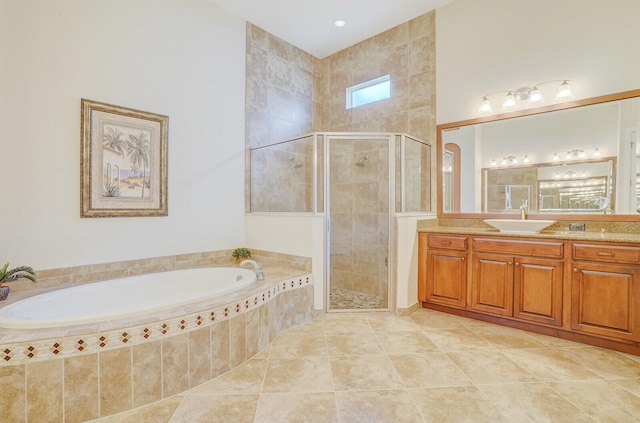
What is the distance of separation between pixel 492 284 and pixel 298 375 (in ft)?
6.24

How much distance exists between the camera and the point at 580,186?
8.71ft

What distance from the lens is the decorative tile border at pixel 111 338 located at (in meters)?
1.39

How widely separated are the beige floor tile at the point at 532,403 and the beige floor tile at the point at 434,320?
0.92m

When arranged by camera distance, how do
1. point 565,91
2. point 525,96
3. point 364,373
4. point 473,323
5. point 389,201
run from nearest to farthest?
point 364,373 < point 565,91 < point 473,323 < point 525,96 < point 389,201

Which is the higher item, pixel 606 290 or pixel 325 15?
pixel 325 15

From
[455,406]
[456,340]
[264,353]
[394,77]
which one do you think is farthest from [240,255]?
[394,77]

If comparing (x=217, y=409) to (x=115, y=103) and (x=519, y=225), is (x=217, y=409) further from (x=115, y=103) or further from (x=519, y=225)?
(x=519, y=225)

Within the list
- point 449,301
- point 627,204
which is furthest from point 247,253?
point 627,204

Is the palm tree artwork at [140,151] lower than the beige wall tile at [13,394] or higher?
higher

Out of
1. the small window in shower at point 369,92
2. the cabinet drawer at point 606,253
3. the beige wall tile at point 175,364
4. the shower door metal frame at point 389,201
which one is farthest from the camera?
the small window in shower at point 369,92

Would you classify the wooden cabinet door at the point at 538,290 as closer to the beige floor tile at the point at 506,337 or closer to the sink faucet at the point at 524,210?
the beige floor tile at the point at 506,337

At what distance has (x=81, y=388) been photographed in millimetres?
1476

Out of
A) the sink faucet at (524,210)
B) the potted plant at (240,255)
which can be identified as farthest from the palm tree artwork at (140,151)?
the sink faucet at (524,210)

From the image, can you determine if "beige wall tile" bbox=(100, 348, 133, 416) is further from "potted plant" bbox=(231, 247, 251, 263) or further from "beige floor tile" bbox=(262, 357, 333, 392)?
"potted plant" bbox=(231, 247, 251, 263)
